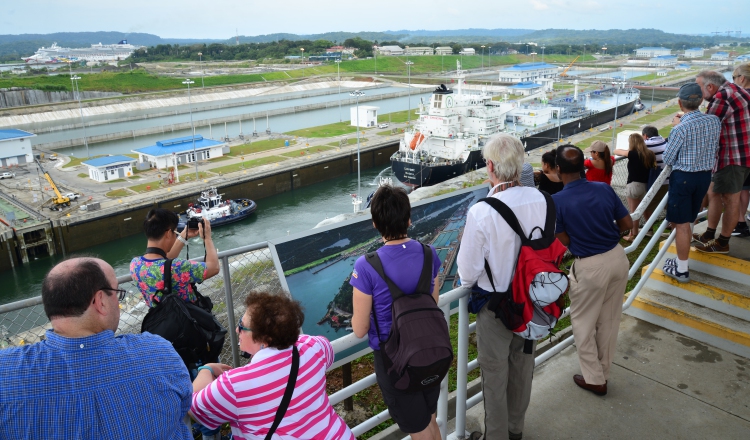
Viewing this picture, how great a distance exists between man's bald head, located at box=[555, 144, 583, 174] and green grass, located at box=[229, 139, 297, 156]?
3275cm

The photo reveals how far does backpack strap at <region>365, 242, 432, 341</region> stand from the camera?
199 cm

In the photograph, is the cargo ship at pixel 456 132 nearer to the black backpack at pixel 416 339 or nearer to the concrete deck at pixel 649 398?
the concrete deck at pixel 649 398

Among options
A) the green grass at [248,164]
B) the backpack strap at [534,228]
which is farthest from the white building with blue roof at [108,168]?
the backpack strap at [534,228]

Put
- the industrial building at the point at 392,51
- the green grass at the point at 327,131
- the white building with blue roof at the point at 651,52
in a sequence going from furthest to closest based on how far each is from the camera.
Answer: the white building with blue roof at the point at 651,52 → the industrial building at the point at 392,51 → the green grass at the point at 327,131

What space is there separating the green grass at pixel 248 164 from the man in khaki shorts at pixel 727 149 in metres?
27.3

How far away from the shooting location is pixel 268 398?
1648mm

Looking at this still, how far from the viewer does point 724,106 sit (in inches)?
149

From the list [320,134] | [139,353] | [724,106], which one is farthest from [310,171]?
[139,353]

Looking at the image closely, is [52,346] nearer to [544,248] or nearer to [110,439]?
[110,439]

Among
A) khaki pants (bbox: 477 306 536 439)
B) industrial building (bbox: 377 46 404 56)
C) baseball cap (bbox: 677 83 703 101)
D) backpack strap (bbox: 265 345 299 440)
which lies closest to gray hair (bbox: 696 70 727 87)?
baseball cap (bbox: 677 83 703 101)

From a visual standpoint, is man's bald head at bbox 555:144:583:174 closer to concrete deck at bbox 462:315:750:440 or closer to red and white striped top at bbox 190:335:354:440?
concrete deck at bbox 462:315:750:440

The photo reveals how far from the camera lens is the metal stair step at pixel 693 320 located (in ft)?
12.1

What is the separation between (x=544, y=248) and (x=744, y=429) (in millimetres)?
1732

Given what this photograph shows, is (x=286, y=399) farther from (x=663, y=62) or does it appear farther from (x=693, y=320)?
(x=663, y=62)
